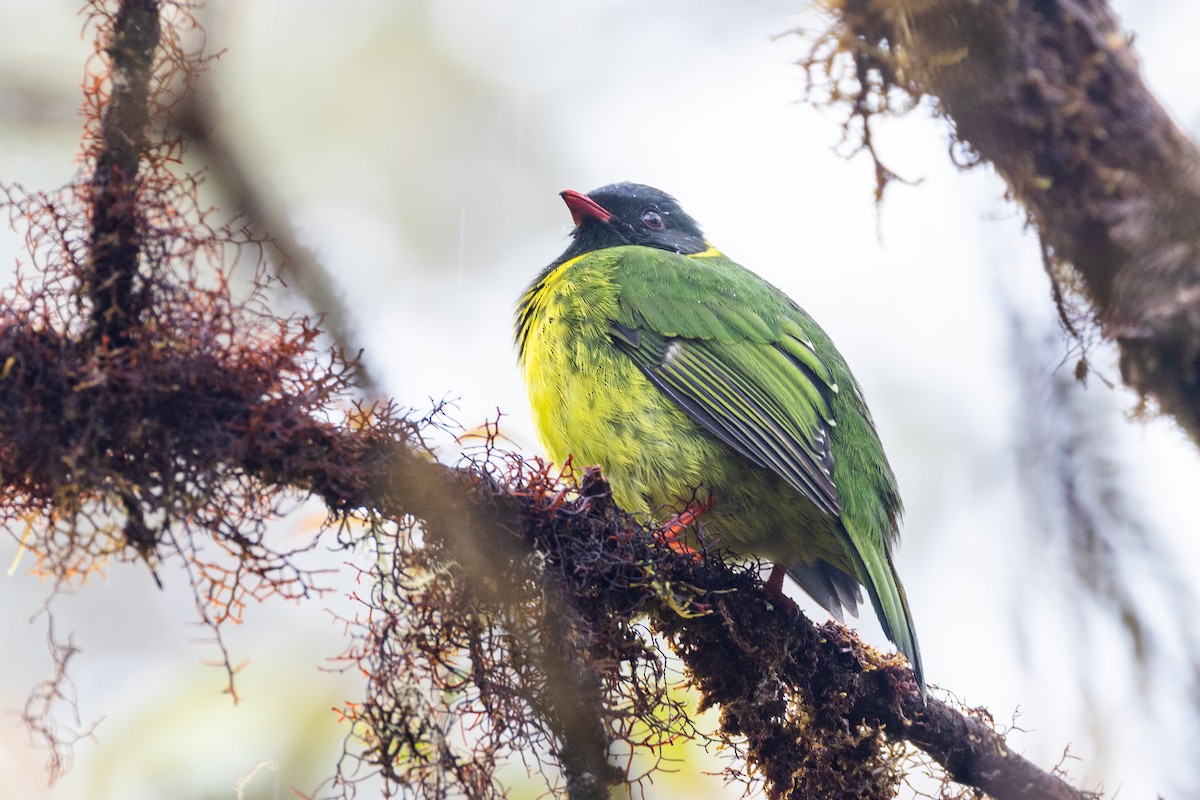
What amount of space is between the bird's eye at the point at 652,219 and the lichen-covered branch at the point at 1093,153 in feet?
8.49

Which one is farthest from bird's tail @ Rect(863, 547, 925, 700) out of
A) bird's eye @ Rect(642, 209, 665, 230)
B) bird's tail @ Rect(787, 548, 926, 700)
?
bird's eye @ Rect(642, 209, 665, 230)

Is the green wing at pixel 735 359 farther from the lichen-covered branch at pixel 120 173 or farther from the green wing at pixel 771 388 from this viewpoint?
the lichen-covered branch at pixel 120 173

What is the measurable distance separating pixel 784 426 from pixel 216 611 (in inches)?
83.8

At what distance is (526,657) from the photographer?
8.10ft

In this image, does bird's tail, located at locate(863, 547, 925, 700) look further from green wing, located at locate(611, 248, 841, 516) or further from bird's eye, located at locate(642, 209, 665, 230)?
bird's eye, located at locate(642, 209, 665, 230)

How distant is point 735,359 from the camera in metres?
3.97

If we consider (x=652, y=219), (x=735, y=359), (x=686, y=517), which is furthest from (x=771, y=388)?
(x=652, y=219)

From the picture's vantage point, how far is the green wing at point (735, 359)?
3545mm

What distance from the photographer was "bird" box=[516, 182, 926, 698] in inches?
139

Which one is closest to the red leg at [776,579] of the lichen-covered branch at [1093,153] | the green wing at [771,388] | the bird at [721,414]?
the bird at [721,414]

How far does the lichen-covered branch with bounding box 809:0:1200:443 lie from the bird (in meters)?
1.15

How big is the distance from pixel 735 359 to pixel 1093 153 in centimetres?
171

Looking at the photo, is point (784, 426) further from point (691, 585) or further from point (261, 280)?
point (261, 280)

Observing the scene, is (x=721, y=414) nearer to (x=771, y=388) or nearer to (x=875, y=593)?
(x=771, y=388)
